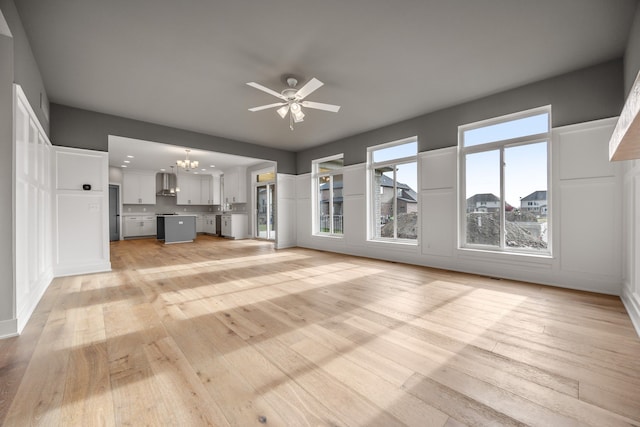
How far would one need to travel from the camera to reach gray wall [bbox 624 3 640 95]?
247 cm

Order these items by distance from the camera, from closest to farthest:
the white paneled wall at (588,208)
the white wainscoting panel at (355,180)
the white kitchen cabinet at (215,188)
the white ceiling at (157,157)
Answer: the white paneled wall at (588,208) < the white wainscoting panel at (355,180) < the white ceiling at (157,157) < the white kitchen cabinet at (215,188)

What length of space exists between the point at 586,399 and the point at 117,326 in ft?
10.9

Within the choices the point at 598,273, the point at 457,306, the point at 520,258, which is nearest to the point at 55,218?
the point at 457,306

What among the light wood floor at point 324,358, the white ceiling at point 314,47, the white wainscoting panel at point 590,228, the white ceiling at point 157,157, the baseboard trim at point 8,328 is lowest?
the light wood floor at point 324,358

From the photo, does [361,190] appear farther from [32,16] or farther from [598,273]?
[32,16]

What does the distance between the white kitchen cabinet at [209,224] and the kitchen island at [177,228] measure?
2.39m

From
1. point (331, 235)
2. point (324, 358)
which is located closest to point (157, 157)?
point (331, 235)

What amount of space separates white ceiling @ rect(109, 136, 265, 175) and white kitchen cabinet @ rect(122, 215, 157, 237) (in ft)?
6.11

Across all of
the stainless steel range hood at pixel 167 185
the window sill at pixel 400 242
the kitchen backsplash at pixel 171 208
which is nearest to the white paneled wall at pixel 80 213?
the window sill at pixel 400 242

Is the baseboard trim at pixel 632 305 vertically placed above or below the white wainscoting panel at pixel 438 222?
below

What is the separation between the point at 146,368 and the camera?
1704mm

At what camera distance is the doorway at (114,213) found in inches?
373

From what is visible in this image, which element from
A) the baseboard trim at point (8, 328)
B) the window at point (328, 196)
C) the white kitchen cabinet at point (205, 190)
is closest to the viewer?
the baseboard trim at point (8, 328)

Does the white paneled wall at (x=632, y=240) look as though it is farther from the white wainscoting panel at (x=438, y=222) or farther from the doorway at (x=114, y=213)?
the doorway at (x=114, y=213)
